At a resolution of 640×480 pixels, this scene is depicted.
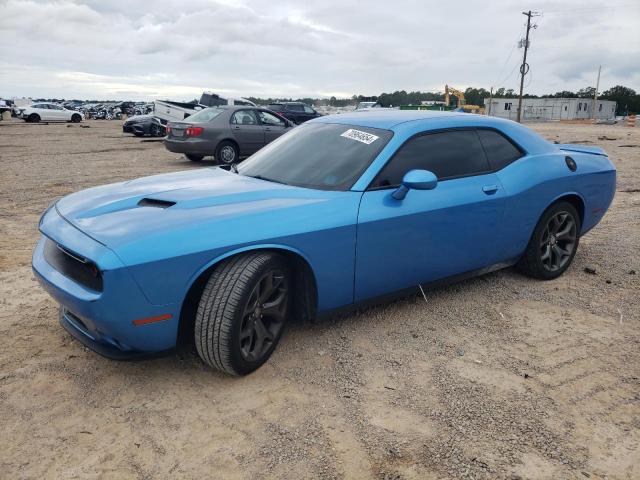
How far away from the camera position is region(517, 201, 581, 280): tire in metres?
4.41

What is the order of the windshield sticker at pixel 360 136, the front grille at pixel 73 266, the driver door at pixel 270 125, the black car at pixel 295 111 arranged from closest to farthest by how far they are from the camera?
the front grille at pixel 73 266, the windshield sticker at pixel 360 136, the driver door at pixel 270 125, the black car at pixel 295 111

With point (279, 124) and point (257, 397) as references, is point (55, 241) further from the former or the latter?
point (279, 124)

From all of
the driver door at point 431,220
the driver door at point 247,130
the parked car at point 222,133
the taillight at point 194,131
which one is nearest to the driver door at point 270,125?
the parked car at point 222,133

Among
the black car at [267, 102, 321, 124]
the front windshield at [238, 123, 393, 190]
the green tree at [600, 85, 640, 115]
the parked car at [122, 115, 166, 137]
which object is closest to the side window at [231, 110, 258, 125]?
the front windshield at [238, 123, 393, 190]

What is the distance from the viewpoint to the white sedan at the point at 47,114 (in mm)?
33938

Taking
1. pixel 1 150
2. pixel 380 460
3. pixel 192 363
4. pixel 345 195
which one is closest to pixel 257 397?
pixel 192 363

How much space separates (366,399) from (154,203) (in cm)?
165

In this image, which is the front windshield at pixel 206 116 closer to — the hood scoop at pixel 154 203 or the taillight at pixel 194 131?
the taillight at pixel 194 131

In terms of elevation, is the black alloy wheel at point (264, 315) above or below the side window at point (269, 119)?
below

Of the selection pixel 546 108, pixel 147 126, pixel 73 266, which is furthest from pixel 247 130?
pixel 546 108

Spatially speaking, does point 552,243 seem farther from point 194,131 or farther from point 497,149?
point 194,131

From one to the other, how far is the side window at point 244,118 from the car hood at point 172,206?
880 cm

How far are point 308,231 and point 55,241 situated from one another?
1395mm

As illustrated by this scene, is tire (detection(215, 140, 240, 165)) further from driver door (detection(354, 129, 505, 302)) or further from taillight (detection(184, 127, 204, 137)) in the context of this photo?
driver door (detection(354, 129, 505, 302))
